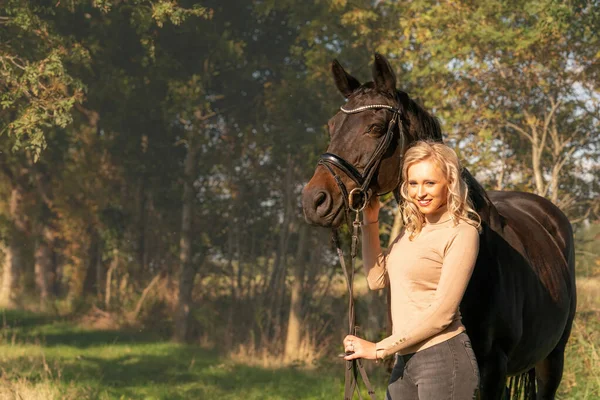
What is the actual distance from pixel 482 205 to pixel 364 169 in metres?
0.75

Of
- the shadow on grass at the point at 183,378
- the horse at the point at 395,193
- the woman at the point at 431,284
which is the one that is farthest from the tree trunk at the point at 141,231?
the woman at the point at 431,284

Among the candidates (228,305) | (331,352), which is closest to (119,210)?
(228,305)

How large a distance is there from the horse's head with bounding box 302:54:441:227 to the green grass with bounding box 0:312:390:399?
16.6ft

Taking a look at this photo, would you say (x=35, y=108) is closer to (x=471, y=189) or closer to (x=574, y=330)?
(x=574, y=330)

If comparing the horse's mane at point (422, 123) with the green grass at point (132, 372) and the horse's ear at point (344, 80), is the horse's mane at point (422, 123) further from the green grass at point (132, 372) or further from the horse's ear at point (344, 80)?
the green grass at point (132, 372)

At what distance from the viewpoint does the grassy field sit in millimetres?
8969

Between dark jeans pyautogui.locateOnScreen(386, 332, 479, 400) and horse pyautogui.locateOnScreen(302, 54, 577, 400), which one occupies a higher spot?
horse pyautogui.locateOnScreen(302, 54, 577, 400)

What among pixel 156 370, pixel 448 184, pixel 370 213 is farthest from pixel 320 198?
pixel 156 370

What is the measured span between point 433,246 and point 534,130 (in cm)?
884

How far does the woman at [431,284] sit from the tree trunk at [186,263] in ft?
50.9

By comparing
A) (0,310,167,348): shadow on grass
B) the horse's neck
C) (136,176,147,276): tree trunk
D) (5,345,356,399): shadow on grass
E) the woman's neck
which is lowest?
(5,345,356,399): shadow on grass

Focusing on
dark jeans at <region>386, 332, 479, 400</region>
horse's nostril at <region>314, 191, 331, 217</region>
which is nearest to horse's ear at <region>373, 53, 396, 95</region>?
horse's nostril at <region>314, 191, 331, 217</region>

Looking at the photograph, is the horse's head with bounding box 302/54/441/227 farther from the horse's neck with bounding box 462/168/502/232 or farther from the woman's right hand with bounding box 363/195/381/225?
the horse's neck with bounding box 462/168/502/232

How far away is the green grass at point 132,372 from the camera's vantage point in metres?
10.5
